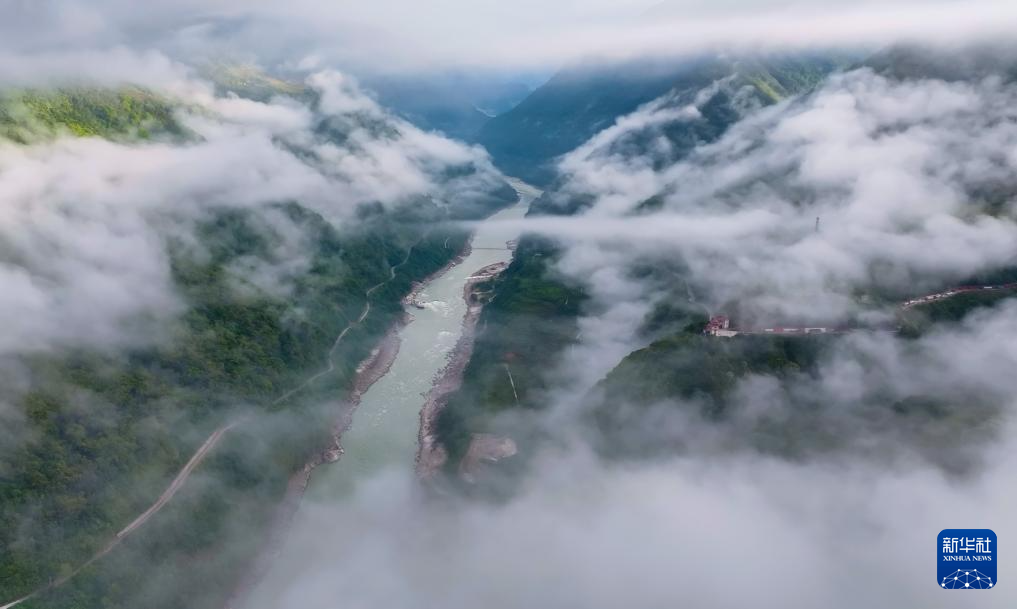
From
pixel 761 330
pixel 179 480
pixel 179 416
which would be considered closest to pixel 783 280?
pixel 761 330

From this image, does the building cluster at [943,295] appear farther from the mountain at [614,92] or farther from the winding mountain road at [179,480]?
the mountain at [614,92]

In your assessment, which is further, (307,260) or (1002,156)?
(307,260)

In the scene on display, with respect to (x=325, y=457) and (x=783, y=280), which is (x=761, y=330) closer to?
(x=783, y=280)

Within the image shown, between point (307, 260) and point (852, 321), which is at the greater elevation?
→ point (307, 260)

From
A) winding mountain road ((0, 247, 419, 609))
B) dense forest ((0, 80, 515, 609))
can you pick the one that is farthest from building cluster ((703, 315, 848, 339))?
winding mountain road ((0, 247, 419, 609))

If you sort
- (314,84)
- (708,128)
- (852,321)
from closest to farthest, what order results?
1. (852,321)
2. (708,128)
3. (314,84)

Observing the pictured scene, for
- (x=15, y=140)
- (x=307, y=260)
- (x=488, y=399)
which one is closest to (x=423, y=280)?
(x=307, y=260)

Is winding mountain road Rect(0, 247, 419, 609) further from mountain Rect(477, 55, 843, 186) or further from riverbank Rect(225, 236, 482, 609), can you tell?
mountain Rect(477, 55, 843, 186)

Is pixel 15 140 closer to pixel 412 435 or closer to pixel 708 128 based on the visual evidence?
pixel 412 435
